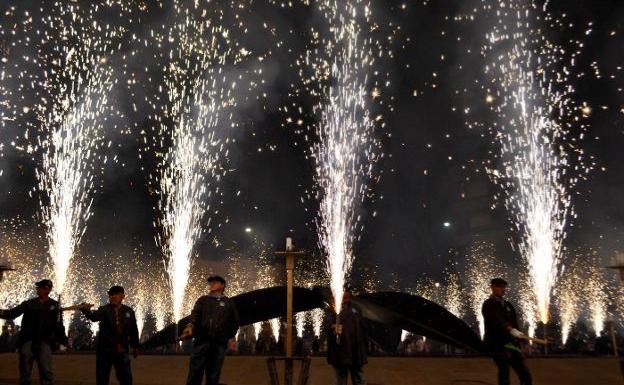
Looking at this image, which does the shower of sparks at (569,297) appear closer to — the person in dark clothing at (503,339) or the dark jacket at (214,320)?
the person in dark clothing at (503,339)

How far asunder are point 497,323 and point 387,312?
7.29 meters

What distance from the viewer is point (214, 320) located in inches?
252

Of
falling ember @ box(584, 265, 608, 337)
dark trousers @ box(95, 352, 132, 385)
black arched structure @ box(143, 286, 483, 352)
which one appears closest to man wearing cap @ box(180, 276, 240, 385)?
dark trousers @ box(95, 352, 132, 385)

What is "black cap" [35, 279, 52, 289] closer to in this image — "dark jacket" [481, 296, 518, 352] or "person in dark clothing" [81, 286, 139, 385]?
"person in dark clothing" [81, 286, 139, 385]

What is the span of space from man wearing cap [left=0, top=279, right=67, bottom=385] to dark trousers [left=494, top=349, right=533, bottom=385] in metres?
6.42

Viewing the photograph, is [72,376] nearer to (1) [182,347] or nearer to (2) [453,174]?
(1) [182,347]

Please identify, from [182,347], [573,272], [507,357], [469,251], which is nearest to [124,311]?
[507,357]

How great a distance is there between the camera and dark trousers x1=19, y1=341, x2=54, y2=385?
6855 millimetres

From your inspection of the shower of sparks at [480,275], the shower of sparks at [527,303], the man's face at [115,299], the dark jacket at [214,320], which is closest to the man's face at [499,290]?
the dark jacket at [214,320]

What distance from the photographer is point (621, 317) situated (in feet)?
114

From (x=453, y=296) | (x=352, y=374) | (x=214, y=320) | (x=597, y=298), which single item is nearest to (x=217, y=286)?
(x=214, y=320)

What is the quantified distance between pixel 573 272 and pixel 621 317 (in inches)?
170

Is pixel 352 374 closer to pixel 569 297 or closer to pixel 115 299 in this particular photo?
pixel 115 299

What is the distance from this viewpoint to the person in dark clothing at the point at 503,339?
6.41 m
